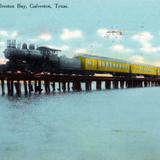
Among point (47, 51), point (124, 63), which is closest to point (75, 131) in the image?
point (47, 51)

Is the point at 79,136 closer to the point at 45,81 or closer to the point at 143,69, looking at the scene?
the point at 45,81

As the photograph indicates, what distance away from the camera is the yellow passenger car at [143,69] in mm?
71875

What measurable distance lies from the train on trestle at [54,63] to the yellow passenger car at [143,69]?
0.65 meters

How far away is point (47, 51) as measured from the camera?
48031 millimetres

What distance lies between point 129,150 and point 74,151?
218cm

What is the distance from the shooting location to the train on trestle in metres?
43.2

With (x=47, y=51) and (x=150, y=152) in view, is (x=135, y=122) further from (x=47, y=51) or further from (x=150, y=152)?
(x=47, y=51)

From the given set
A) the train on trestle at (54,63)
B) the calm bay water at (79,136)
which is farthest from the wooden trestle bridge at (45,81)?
the calm bay water at (79,136)

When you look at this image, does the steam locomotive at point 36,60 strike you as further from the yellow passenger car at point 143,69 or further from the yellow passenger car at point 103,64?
the yellow passenger car at point 143,69

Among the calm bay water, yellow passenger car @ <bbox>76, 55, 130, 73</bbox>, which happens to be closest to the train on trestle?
yellow passenger car @ <bbox>76, 55, 130, 73</bbox>

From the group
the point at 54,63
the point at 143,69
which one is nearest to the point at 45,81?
the point at 54,63

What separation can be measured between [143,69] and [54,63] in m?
30.7

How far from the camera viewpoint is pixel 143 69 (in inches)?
3007

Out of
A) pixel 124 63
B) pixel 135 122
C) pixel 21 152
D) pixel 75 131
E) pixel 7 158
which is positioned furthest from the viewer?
pixel 124 63
